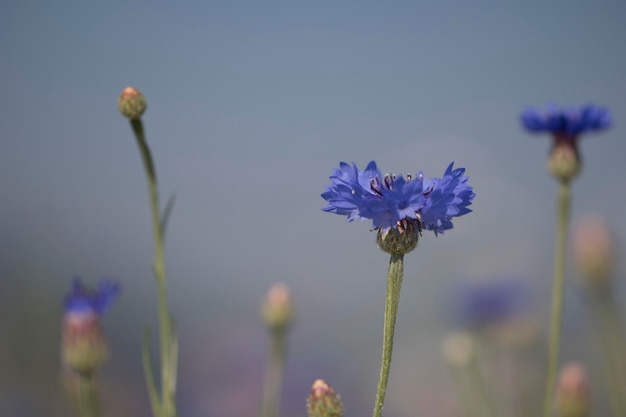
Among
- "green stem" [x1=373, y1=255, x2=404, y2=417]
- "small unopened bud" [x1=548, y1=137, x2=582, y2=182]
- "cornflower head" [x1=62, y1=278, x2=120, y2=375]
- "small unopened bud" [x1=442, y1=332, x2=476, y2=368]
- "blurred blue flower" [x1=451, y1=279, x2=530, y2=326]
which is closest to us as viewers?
"green stem" [x1=373, y1=255, x2=404, y2=417]

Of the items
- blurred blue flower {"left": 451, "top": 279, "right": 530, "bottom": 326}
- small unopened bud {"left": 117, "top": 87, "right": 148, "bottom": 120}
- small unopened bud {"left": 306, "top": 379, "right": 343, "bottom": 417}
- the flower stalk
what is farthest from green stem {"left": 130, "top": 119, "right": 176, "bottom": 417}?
blurred blue flower {"left": 451, "top": 279, "right": 530, "bottom": 326}

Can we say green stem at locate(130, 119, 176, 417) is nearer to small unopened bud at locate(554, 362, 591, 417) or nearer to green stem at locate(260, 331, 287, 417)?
green stem at locate(260, 331, 287, 417)

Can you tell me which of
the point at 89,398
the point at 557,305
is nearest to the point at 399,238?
the point at 557,305

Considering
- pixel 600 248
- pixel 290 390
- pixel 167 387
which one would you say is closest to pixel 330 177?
pixel 167 387

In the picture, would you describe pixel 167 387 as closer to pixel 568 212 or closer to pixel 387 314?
pixel 387 314

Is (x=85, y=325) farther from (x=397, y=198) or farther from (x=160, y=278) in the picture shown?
(x=397, y=198)

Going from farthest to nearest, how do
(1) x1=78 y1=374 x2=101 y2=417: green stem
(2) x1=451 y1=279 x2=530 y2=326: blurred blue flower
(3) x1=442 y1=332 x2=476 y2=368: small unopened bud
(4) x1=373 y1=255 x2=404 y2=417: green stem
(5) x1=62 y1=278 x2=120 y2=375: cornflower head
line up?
(2) x1=451 y1=279 x2=530 y2=326: blurred blue flower, (3) x1=442 y1=332 x2=476 y2=368: small unopened bud, (5) x1=62 y1=278 x2=120 y2=375: cornflower head, (1) x1=78 y1=374 x2=101 y2=417: green stem, (4) x1=373 y1=255 x2=404 y2=417: green stem
